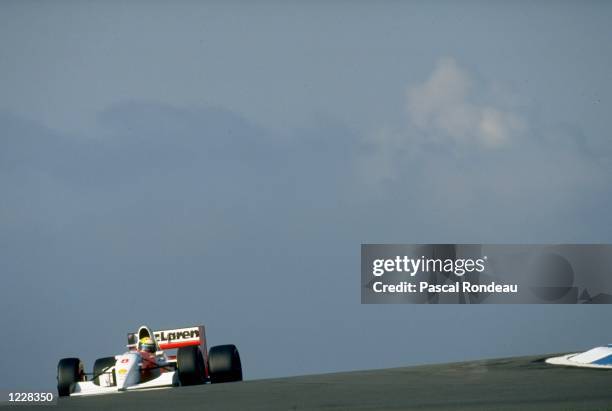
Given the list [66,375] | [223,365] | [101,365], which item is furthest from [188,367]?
[101,365]

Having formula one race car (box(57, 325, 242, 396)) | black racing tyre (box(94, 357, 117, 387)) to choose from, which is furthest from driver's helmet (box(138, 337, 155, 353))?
black racing tyre (box(94, 357, 117, 387))

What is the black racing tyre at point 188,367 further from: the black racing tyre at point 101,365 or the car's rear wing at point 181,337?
the car's rear wing at point 181,337

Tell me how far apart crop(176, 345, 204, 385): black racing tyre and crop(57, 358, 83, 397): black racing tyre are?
3.08 m

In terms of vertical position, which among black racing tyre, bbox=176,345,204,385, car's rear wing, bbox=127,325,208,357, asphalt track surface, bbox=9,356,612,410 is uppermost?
car's rear wing, bbox=127,325,208,357

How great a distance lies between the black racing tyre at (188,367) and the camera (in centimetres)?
1855

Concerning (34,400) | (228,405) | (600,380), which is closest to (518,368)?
(600,380)

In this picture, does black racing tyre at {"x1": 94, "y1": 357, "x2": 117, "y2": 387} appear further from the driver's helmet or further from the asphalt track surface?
the asphalt track surface

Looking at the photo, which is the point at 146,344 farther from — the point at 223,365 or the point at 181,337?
the point at 223,365

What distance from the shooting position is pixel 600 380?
13047mm

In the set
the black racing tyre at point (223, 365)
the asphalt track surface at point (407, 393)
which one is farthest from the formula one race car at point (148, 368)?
the asphalt track surface at point (407, 393)

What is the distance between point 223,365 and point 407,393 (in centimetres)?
759

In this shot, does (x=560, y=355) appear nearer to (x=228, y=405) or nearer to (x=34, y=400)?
(x=228, y=405)

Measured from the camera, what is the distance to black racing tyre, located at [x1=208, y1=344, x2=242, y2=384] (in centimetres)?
1950

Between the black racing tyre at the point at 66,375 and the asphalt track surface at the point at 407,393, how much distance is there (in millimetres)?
5979
